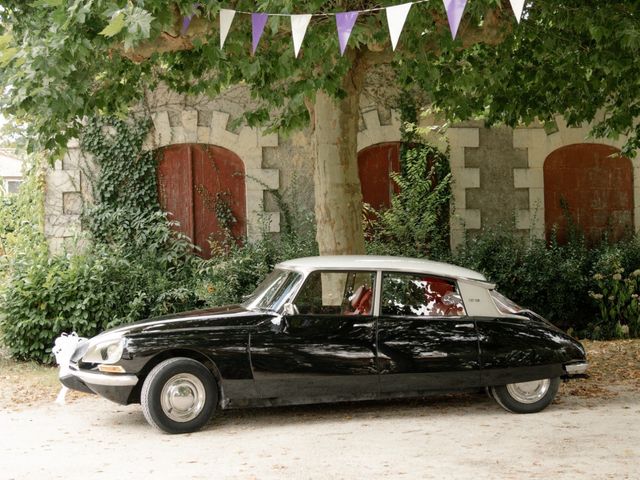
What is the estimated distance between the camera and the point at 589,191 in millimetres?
14195

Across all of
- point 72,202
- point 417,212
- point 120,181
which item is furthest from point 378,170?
point 72,202

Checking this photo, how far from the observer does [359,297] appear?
7.35 m

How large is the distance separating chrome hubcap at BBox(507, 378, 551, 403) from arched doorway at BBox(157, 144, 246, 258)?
6.77m

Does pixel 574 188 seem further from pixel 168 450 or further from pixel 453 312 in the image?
pixel 168 450

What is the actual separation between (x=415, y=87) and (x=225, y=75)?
499 cm

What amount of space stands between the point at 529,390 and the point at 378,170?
→ 22.0 ft

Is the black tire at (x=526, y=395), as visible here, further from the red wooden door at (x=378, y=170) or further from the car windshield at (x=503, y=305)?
the red wooden door at (x=378, y=170)

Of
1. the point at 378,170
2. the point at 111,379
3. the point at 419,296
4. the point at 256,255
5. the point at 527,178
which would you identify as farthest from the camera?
the point at 527,178

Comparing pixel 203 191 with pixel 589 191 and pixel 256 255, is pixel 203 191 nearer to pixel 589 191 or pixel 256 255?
pixel 256 255

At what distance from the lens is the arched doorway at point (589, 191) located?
14.1 metres

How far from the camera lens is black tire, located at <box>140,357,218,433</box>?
672 centimetres

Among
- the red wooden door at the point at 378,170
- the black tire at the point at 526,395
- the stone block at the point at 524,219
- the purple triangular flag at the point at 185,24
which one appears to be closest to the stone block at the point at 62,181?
the red wooden door at the point at 378,170

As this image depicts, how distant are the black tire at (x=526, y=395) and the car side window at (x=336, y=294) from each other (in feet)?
4.72

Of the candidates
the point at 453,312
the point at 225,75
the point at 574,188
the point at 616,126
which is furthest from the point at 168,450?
the point at 574,188
